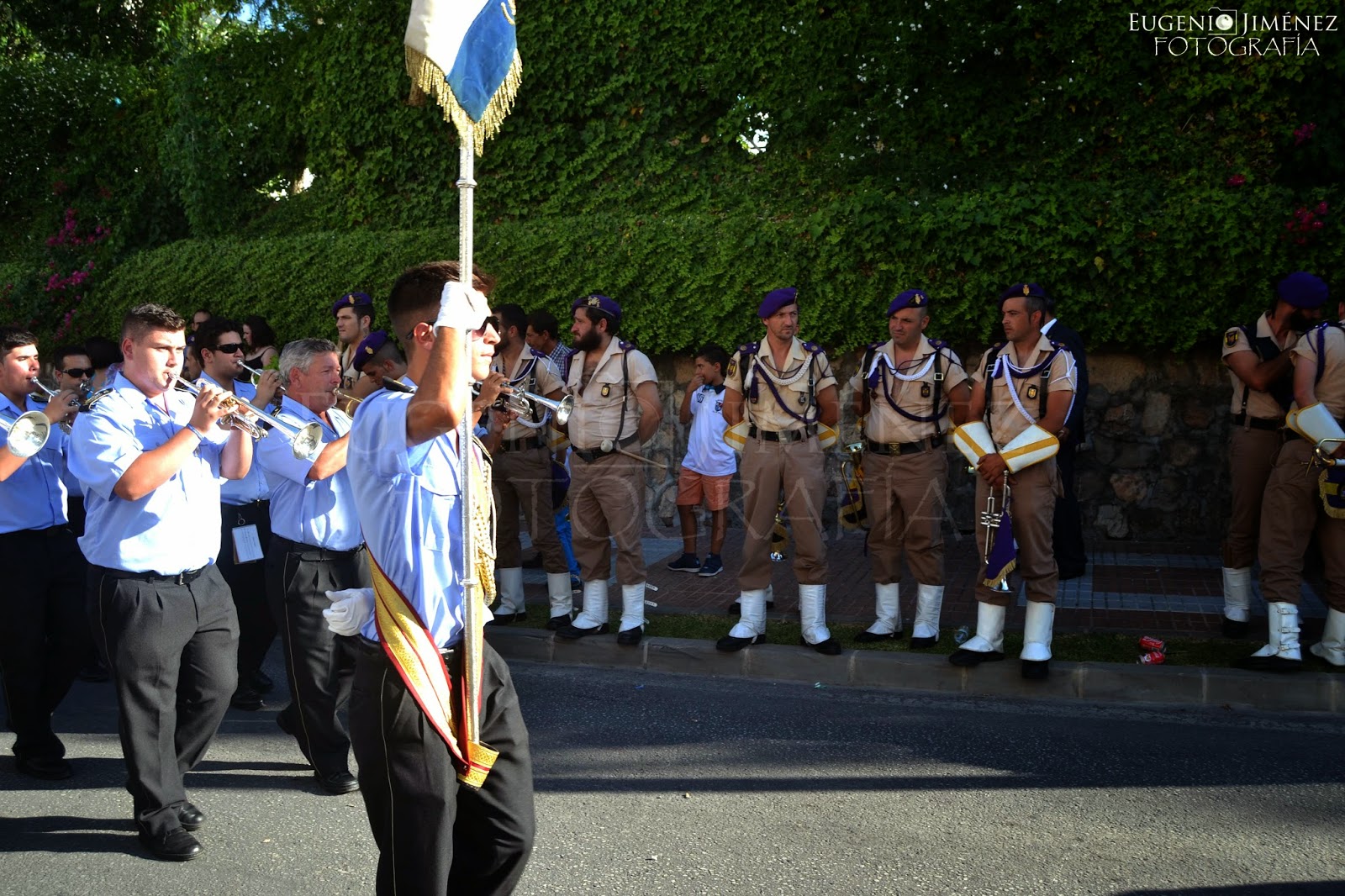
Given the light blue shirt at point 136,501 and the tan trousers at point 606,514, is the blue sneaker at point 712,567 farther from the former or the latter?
the light blue shirt at point 136,501

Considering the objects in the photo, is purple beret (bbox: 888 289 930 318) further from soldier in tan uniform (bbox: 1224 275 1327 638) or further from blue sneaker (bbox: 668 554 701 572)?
blue sneaker (bbox: 668 554 701 572)

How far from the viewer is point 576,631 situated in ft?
25.1

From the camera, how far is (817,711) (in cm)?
622

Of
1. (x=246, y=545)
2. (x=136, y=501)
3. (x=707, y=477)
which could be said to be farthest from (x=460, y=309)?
(x=707, y=477)

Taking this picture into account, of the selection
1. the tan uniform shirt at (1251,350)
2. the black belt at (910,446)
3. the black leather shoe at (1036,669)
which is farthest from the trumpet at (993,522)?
the tan uniform shirt at (1251,350)

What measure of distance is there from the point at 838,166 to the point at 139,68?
14291mm

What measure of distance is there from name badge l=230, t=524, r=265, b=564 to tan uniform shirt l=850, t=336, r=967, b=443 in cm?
380

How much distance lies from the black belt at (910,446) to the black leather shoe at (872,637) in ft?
3.80

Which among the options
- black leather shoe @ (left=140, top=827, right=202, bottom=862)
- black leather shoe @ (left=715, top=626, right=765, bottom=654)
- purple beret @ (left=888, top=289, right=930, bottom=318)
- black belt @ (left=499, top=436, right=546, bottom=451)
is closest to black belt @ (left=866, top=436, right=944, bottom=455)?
purple beret @ (left=888, top=289, right=930, bottom=318)

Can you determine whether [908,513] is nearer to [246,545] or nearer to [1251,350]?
[1251,350]

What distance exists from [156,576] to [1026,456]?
4.52 m

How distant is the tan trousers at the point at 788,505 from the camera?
7.20 meters

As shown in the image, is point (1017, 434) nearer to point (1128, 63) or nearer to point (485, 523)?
point (485, 523)

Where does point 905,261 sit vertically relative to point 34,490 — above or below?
above
